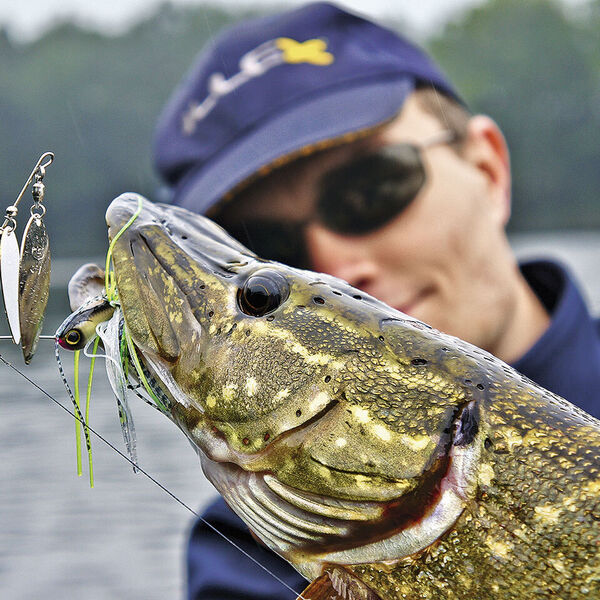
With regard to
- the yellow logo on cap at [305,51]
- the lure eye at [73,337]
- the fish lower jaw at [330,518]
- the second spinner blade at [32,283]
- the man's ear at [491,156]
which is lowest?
the fish lower jaw at [330,518]

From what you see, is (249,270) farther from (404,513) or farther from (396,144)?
(396,144)

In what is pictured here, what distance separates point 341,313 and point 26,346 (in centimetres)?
53

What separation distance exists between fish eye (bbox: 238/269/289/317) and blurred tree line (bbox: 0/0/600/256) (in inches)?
14.0

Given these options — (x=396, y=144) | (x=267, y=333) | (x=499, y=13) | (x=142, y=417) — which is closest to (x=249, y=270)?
(x=267, y=333)

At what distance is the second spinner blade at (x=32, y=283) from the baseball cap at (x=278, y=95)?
1958 mm

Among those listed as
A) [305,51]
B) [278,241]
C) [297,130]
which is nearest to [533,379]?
[278,241]

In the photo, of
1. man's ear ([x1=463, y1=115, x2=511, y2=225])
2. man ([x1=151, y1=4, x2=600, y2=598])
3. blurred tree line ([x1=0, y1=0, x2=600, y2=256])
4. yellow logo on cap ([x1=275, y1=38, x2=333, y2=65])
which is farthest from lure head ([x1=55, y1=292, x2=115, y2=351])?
man's ear ([x1=463, y1=115, x2=511, y2=225])

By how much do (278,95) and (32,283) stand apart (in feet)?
7.97

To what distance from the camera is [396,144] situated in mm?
3381

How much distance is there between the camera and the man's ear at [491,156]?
12.5 feet

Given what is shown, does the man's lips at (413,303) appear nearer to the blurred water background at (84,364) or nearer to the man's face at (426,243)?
the man's face at (426,243)

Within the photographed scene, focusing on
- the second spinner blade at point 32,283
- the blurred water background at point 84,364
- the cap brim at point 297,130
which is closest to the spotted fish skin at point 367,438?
the second spinner blade at point 32,283

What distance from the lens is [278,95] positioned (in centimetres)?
356

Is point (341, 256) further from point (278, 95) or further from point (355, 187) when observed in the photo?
point (278, 95)
